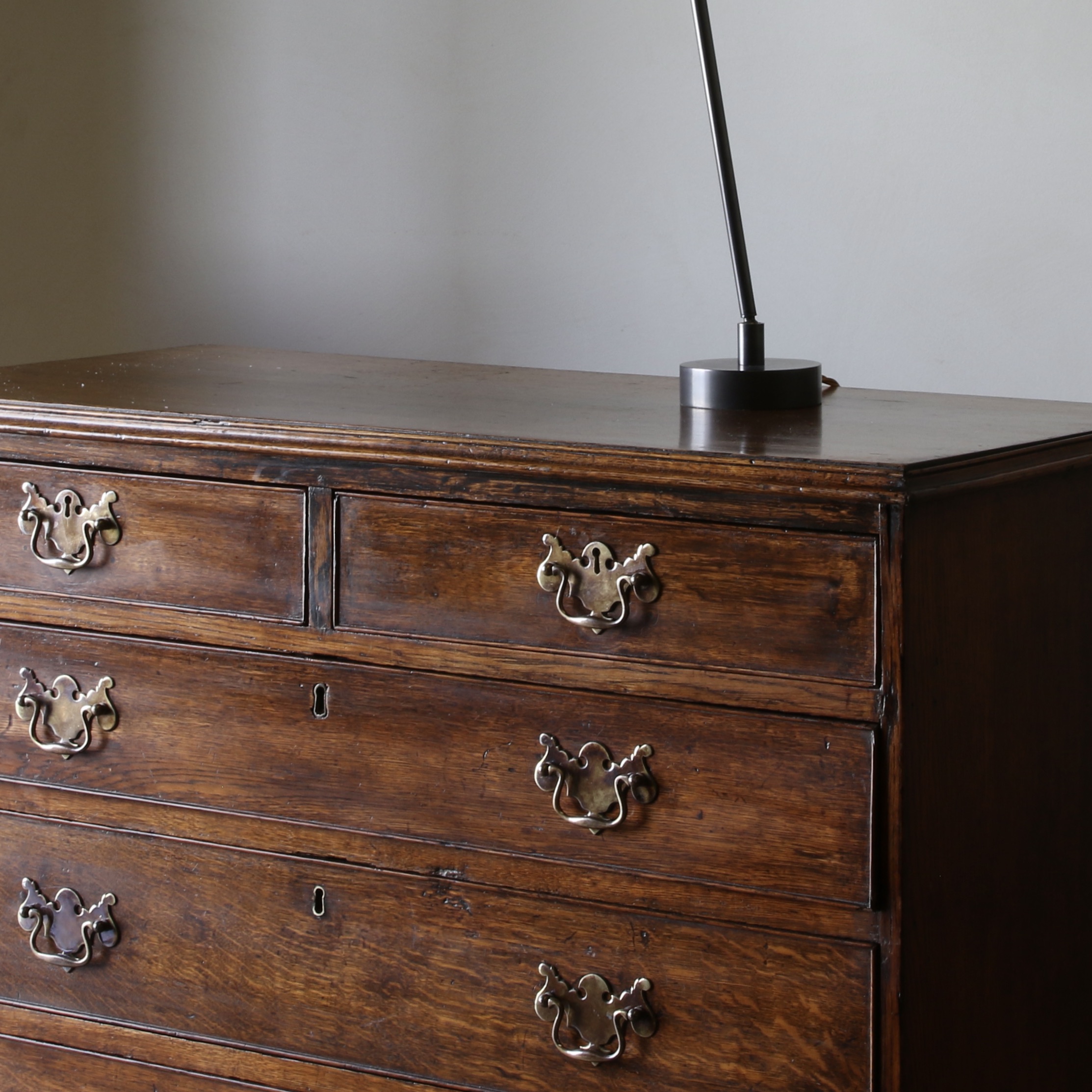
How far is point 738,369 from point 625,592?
0.36 metres

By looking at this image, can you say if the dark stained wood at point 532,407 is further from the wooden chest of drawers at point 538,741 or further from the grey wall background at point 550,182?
the grey wall background at point 550,182

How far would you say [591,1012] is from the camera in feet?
4.31

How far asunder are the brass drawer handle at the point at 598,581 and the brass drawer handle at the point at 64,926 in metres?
0.61

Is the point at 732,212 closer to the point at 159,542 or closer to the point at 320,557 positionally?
the point at 320,557

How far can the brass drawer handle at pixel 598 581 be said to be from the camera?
4.03 feet

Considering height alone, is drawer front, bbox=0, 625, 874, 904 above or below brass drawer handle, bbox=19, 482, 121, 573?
below

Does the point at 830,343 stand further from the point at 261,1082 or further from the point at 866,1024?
the point at 261,1082

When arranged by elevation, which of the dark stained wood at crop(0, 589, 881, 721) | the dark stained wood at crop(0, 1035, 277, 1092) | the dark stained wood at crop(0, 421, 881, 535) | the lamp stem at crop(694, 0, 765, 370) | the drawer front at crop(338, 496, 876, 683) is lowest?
the dark stained wood at crop(0, 1035, 277, 1092)

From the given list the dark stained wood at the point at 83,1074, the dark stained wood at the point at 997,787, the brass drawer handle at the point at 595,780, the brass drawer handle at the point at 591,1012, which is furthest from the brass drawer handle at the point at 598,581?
the dark stained wood at the point at 83,1074

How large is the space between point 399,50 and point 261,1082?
1400 millimetres

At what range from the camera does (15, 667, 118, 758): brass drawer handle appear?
1.47 m

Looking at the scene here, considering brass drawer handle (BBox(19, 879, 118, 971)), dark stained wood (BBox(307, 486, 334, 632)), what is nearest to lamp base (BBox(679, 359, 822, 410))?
dark stained wood (BBox(307, 486, 334, 632))

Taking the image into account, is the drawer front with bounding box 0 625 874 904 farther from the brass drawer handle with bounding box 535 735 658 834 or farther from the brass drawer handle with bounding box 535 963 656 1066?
the brass drawer handle with bounding box 535 963 656 1066

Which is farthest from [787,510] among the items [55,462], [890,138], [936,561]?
[890,138]
